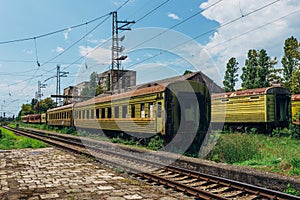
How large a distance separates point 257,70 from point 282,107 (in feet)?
90.2

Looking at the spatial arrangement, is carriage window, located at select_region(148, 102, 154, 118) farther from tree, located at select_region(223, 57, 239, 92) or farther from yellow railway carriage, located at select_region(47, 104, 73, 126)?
tree, located at select_region(223, 57, 239, 92)

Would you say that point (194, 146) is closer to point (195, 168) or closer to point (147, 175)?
point (195, 168)

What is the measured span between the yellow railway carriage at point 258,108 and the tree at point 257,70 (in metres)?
25.4

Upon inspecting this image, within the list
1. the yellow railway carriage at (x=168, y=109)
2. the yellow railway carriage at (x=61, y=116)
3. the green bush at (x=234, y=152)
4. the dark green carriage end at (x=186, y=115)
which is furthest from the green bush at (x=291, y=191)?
the yellow railway carriage at (x=61, y=116)

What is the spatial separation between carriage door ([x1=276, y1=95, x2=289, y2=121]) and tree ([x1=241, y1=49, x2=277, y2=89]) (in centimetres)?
2562

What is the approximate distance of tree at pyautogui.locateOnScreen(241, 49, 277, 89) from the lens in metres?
44.6

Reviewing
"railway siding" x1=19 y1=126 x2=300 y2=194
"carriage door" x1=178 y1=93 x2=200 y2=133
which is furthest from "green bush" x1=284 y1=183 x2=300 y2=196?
"carriage door" x1=178 y1=93 x2=200 y2=133

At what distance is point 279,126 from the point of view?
18906mm

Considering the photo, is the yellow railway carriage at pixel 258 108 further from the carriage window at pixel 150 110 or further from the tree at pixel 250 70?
the tree at pixel 250 70

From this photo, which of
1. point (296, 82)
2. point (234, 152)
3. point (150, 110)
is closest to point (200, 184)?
point (234, 152)

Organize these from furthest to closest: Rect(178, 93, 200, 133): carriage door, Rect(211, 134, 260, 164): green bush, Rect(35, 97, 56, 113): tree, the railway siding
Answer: Rect(35, 97, 56, 113): tree
Rect(178, 93, 200, 133): carriage door
Rect(211, 134, 260, 164): green bush
the railway siding

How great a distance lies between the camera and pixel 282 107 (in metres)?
19.2

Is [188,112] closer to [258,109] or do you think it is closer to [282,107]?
[258,109]

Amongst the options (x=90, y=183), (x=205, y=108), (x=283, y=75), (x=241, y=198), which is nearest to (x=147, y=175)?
(x=90, y=183)
